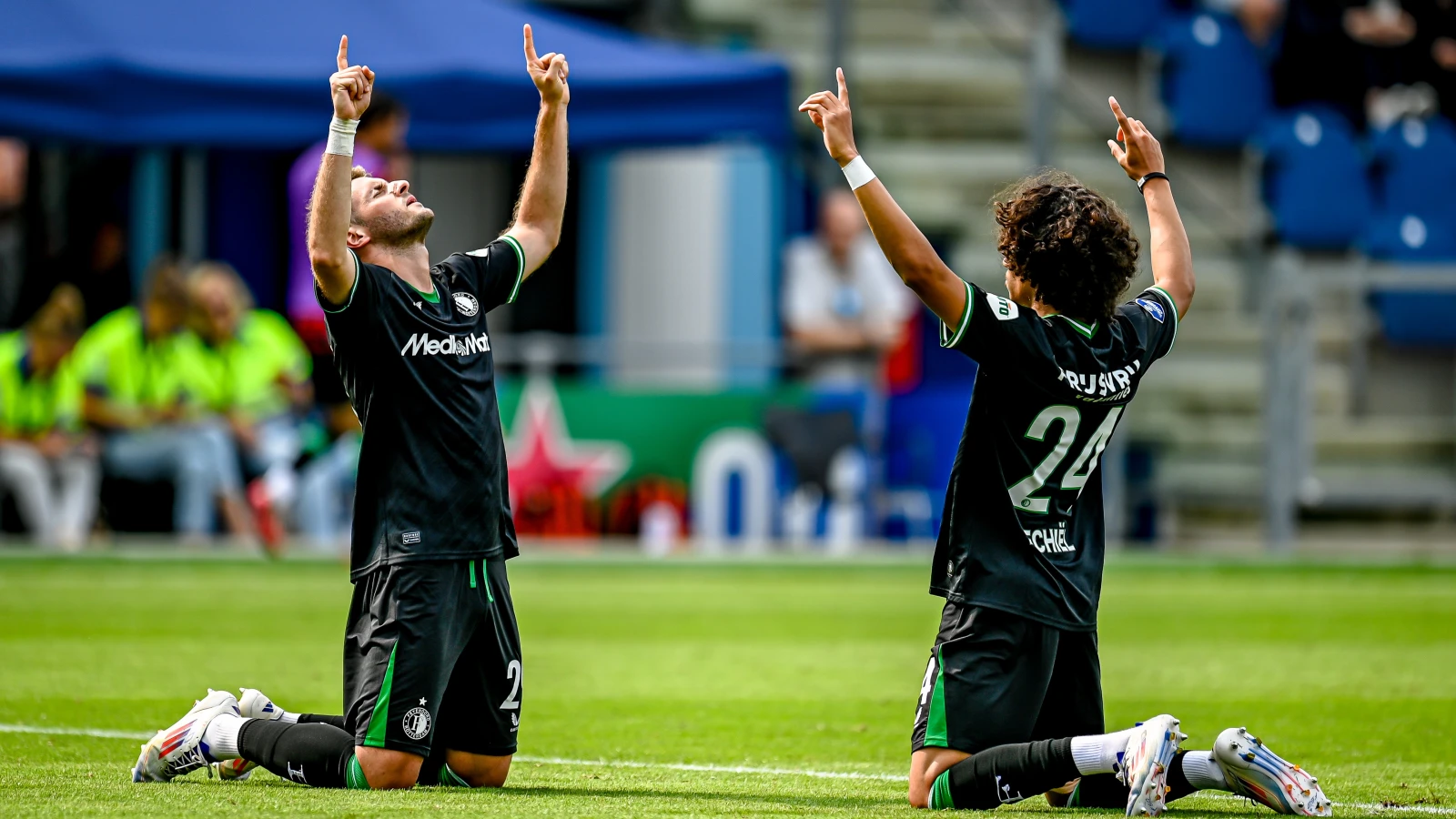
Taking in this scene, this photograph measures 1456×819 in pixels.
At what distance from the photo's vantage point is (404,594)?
5406mm

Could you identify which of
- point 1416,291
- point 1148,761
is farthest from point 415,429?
point 1416,291

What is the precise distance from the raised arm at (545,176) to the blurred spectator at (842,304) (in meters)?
8.76

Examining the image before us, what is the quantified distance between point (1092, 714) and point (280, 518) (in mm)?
9357

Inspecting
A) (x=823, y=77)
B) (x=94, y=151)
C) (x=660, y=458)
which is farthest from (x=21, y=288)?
(x=823, y=77)

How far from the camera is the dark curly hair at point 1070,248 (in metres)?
5.26

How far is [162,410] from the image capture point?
551 inches

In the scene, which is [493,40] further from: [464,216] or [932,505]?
[464,216]

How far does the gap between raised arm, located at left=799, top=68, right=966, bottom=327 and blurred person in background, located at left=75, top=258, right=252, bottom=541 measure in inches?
379

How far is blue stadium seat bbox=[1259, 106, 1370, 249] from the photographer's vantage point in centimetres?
1711

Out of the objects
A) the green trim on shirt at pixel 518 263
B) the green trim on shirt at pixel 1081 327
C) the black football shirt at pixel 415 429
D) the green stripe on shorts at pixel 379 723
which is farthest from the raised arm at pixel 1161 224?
the green stripe on shorts at pixel 379 723

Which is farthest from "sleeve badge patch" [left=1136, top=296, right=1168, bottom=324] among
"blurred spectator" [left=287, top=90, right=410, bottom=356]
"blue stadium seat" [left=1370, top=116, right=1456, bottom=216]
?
"blue stadium seat" [left=1370, top=116, right=1456, bottom=216]

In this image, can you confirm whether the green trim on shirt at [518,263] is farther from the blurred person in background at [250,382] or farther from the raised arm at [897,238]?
the blurred person in background at [250,382]

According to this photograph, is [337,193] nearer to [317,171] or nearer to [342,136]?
[342,136]

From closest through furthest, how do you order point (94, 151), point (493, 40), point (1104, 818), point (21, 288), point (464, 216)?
point (1104, 818) < point (493, 40) < point (21, 288) < point (94, 151) < point (464, 216)
